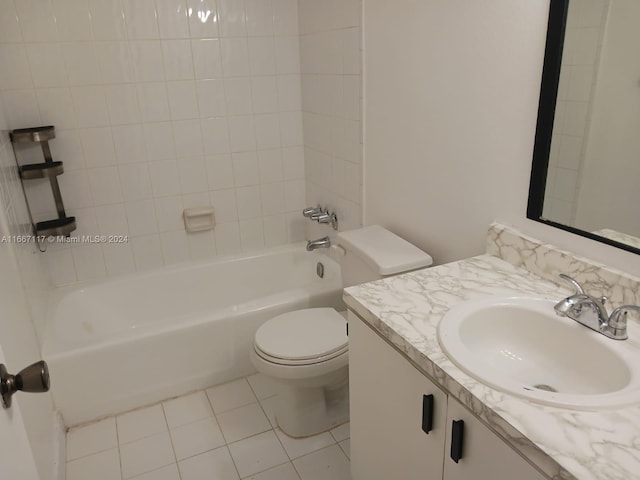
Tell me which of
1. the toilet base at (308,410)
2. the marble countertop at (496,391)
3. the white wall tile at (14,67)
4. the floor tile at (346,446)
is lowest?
the floor tile at (346,446)

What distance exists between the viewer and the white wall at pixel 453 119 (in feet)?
4.57

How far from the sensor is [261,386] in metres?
2.33

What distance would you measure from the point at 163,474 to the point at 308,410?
0.58 metres

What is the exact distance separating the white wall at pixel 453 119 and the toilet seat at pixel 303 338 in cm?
48

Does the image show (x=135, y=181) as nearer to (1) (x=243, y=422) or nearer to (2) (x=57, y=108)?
(2) (x=57, y=108)

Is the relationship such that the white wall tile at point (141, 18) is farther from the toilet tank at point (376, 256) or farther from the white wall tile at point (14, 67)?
the toilet tank at point (376, 256)

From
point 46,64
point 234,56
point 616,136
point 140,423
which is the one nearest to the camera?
point 616,136

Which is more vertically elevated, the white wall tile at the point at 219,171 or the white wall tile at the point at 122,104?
the white wall tile at the point at 122,104

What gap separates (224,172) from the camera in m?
2.73

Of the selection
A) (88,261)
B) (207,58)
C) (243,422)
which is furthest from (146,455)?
(207,58)

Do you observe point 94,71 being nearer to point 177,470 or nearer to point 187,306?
point 187,306

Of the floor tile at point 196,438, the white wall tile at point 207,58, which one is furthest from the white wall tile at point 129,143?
the floor tile at point 196,438

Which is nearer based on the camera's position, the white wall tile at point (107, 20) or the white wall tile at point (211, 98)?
the white wall tile at point (107, 20)

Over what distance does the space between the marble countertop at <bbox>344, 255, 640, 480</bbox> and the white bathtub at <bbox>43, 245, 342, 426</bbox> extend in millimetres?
1063
